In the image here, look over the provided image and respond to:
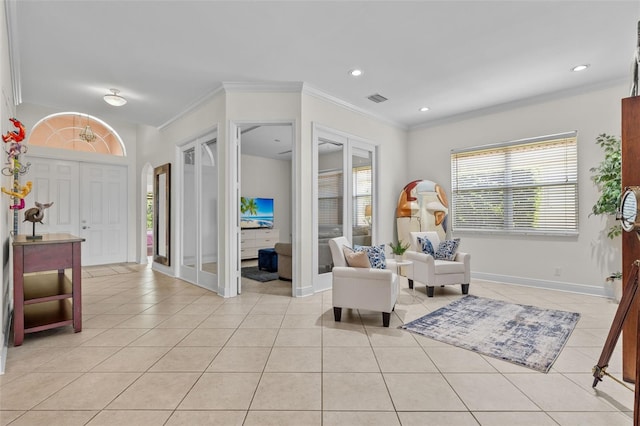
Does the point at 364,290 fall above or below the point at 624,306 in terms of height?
below

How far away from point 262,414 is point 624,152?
2799mm

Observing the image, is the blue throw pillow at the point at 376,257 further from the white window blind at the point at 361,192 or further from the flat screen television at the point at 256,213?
the flat screen television at the point at 256,213

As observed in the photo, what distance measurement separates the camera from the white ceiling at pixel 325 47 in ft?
9.05

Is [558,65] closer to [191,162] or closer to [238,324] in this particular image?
[238,324]

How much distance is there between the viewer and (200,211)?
16.4 feet

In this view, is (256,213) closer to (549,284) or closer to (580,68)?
(549,284)

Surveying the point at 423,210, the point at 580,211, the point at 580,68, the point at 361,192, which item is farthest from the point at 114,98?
the point at 580,211

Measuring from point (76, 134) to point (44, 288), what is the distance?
15.9ft

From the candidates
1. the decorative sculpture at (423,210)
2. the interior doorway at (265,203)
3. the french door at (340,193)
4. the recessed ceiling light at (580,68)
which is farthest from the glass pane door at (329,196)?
the recessed ceiling light at (580,68)

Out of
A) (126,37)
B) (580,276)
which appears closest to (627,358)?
(580,276)

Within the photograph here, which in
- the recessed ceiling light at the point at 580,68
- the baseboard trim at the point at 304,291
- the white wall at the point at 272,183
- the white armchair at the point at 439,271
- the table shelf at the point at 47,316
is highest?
the recessed ceiling light at the point at 580,68

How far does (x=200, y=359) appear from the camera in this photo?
242cm

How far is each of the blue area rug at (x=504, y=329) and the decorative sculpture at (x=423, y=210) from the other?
68.4 inches

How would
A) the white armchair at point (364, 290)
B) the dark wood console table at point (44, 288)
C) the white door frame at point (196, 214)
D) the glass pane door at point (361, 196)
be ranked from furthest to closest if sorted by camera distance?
the glass pane door at point (361, 196)
the white door frame at point (196, 214)
the white armchair at point (364, 290)
the dark wood console table at point (44, 288)
